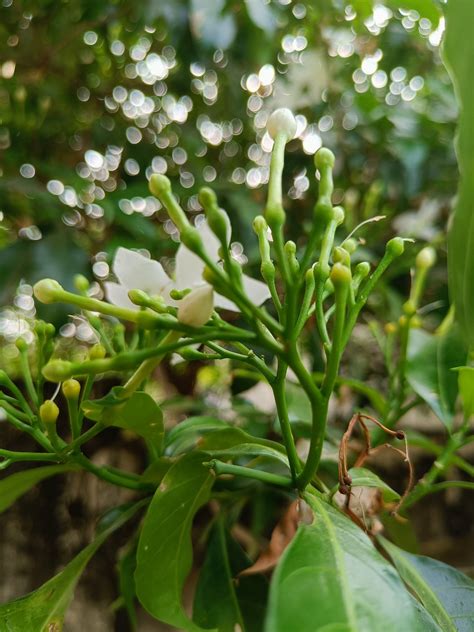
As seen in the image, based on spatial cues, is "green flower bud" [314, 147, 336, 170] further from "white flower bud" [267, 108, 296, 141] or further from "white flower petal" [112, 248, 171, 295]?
"white flower petal" [112, 248, 171, 295]

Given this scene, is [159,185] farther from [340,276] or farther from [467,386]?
[467,386]

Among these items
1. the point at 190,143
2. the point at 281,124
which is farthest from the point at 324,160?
the point at 190,143

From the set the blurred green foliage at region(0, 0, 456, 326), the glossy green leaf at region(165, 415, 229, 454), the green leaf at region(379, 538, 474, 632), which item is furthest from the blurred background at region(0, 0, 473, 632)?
the green leaf at region(379, 538, 474, 632)

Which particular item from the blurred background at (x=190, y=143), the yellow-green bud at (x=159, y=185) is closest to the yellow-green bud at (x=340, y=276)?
the yellow-green bud at (x=159, y=185)

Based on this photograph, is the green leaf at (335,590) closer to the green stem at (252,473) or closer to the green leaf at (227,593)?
the green stem at (252,473)

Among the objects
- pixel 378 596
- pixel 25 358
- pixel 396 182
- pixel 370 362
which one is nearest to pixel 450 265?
pixel 378 596

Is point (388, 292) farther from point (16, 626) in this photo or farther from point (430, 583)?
point (16, 626)
